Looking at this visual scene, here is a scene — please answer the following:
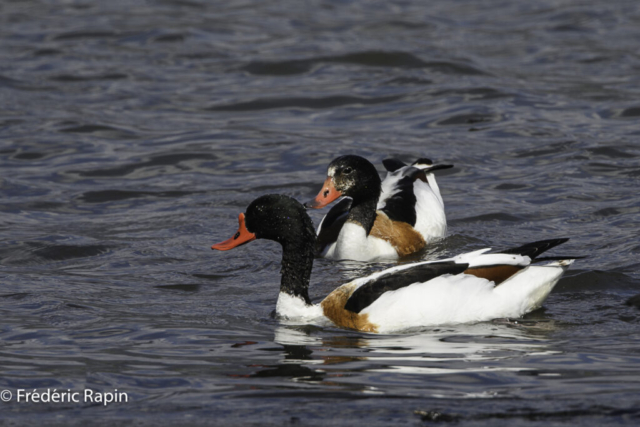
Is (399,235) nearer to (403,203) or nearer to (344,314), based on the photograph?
(403,203)

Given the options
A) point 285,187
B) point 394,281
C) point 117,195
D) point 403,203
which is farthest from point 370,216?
point 117,195

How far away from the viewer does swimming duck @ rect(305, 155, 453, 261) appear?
1019 centimetres

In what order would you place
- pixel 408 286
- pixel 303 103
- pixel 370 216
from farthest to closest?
pixel 303 103
pixel 370 216
pixel 408 286

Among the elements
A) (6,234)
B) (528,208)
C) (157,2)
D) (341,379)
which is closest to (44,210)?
(6,234)

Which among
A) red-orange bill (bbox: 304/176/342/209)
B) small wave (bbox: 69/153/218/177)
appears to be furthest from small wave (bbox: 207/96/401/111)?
red-orange bill (bbox: 304/176/342/209)

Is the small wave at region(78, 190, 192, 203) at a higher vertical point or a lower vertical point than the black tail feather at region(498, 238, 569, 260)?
lower

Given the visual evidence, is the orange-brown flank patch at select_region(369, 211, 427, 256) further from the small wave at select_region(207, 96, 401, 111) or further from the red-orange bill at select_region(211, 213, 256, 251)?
the small wave at select_region(207, 96, 401, 111)

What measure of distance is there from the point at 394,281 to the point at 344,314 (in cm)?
46

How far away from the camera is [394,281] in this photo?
7398mm

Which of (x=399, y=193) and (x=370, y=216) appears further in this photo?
(x=399, y=193)

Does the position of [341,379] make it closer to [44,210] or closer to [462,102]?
[44,210]

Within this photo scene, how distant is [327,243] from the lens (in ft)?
34.7

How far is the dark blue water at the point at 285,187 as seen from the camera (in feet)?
20.0

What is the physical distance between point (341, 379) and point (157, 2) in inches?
736
